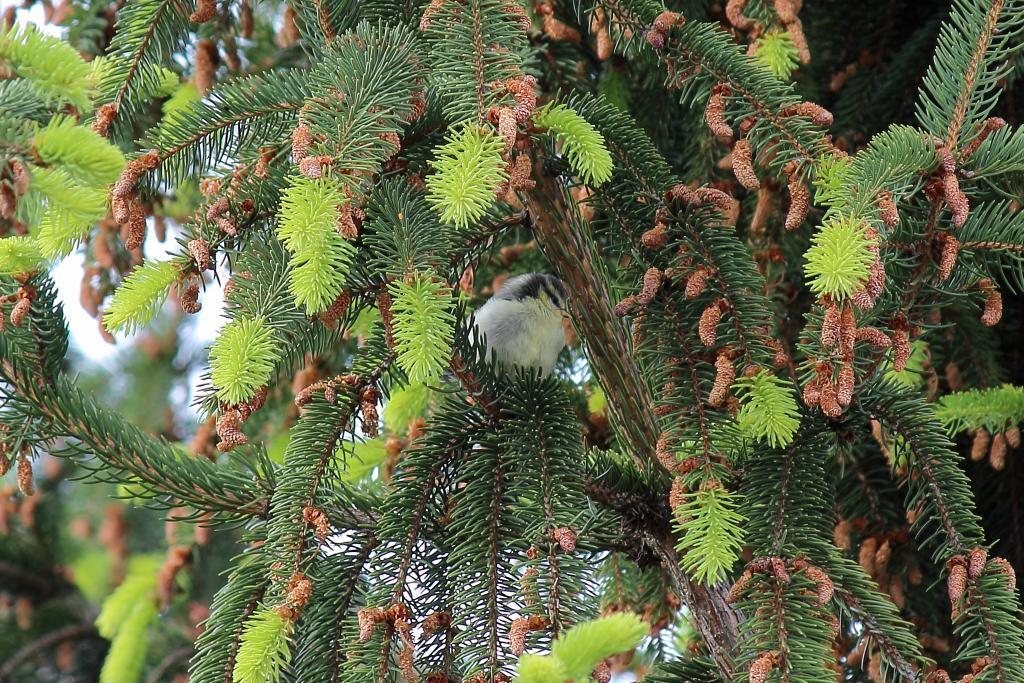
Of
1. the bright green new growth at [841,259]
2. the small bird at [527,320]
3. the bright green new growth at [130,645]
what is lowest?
the bright green new growth at [130,645]

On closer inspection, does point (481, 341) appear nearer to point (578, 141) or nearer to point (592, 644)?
point (578, 141)

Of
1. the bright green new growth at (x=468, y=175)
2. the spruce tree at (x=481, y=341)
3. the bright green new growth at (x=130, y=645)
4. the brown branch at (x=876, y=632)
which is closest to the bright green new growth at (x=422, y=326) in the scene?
the spruce tree at (x=481, y=341)

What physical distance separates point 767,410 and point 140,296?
864 mm

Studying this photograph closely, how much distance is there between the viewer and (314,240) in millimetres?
1298

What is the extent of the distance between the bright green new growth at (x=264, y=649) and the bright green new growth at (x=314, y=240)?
0.41 meters

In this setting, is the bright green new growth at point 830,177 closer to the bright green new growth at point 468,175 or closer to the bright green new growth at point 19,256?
the bright green new growth at point 468,175

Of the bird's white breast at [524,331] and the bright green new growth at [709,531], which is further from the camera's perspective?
the bird's white breast at [524,331]

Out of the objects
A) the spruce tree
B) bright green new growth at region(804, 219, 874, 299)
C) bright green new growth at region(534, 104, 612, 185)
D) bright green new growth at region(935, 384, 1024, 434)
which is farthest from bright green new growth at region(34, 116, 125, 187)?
bright green new growth at region(935, 384, 1024, 434)

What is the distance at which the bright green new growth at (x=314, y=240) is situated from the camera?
128cm

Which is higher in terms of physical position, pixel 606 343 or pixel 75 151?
pixel 75 151

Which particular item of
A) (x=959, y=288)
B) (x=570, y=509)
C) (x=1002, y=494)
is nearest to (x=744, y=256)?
(x=959, y=288)

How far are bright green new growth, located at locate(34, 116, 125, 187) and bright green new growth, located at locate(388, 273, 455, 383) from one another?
1.23ft

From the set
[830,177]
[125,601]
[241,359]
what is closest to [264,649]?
[241,359]

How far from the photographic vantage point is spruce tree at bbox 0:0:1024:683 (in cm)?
137
